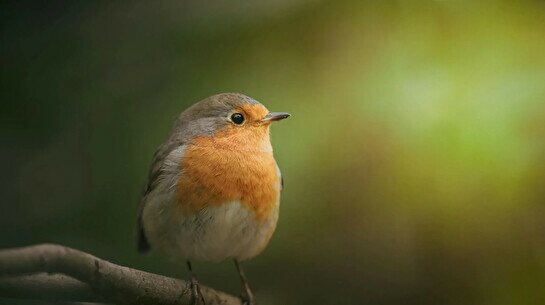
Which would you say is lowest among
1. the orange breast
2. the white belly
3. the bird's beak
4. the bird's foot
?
the bird's foot

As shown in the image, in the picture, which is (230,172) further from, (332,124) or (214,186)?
(332,124)

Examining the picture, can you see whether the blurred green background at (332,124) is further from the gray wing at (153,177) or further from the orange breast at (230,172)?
the orange breast at (230,172)

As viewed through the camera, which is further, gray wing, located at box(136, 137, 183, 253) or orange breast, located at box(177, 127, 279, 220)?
gray wing, located at box(136, 137, 183, 253)

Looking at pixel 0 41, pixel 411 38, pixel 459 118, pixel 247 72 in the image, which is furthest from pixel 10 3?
pixel 459 118

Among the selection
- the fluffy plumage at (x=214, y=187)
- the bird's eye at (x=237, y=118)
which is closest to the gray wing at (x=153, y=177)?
the fluffy plumage at (x=214, y=187)

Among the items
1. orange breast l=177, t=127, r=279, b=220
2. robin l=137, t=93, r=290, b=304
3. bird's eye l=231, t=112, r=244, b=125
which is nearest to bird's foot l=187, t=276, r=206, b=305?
robin l=137, t=93, r=290, b=304

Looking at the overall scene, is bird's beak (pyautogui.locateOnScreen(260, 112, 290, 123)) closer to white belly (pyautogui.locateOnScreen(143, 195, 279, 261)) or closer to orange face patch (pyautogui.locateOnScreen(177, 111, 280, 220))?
orange face patch (pyautogui.locateOnScreen(177, 111, 280, 220))
